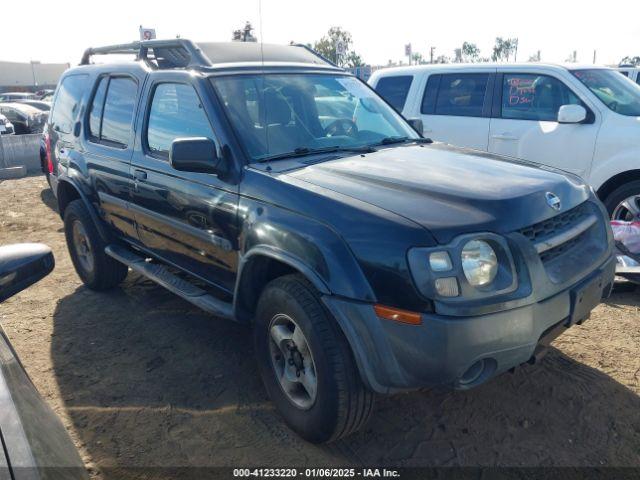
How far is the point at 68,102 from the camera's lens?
17.4 feet

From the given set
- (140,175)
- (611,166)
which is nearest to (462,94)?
(611,166)

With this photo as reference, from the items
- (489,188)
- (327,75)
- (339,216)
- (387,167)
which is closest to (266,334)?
(339,216)

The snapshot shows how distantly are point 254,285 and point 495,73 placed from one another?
452 centimetres

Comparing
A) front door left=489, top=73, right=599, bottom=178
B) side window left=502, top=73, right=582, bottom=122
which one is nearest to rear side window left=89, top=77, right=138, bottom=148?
front door left=489, top=73, right=599, bottom=178

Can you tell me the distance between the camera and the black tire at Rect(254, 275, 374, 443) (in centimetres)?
253

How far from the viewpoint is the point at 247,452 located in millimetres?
2857

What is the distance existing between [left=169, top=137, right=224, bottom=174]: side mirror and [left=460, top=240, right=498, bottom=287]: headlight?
4.99 feet

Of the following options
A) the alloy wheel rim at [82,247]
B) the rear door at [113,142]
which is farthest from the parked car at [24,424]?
the alloy wheel rim at [82,247]

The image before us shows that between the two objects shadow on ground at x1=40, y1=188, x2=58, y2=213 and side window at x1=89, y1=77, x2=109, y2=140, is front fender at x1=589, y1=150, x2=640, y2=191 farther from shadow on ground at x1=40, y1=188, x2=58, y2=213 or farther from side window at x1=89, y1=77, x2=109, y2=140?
shadow on ground at x1=40, y1=188, x2=58, y2=213

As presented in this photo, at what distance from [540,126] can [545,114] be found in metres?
0.17

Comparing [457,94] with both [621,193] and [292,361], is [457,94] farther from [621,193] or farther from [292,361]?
[292,361]

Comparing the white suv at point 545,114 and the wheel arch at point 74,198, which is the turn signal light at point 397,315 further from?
the white suv at point 545,114

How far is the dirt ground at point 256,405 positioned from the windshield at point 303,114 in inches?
60.8

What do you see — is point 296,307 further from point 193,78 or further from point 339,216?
point 193,78
